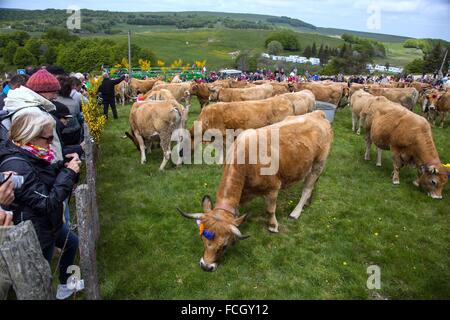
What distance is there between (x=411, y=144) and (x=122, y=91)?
1556cm

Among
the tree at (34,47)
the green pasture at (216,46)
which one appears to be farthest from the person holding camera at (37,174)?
the tree at (34,47)

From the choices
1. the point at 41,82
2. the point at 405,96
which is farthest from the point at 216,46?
the point at 41,82

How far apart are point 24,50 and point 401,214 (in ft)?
330

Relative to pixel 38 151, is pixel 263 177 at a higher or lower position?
lower

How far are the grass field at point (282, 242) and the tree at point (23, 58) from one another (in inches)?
3581

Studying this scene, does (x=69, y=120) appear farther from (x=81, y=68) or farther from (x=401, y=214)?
(x=81, y=68)

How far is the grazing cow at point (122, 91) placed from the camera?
18.5m

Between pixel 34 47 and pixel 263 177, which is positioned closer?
pixel 263 177

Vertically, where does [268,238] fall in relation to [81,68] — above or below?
above

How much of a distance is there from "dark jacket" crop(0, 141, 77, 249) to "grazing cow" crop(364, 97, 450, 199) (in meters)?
7.89

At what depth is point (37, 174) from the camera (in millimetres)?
3129

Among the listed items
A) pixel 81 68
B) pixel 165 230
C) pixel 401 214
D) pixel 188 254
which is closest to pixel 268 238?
pixel 188 254

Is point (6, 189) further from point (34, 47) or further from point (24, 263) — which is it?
point (34, 47)

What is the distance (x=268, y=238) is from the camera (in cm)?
589
